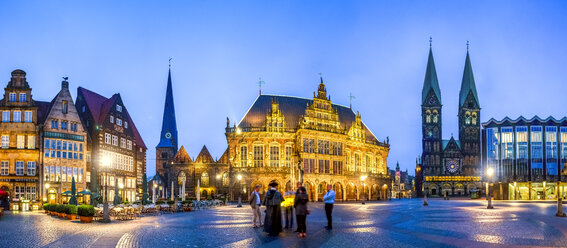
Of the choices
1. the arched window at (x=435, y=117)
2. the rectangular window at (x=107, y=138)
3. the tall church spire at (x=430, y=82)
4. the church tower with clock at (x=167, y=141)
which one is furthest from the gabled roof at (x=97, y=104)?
the arched window at (x=435, y=117)

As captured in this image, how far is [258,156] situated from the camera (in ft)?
215

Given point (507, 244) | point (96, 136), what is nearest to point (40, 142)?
point (96, 136)

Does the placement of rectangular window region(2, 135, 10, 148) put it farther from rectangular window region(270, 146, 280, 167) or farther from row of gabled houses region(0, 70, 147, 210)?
rectangular window region(270, 146, 280, 167)

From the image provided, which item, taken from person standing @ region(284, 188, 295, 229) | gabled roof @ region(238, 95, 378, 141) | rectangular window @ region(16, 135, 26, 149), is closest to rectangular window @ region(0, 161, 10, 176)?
rectangular window @ region(16, 135, 26, 149)

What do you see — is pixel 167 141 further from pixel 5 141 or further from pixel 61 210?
pixel 61 210

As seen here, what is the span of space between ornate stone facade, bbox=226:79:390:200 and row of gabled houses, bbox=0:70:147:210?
1553cm

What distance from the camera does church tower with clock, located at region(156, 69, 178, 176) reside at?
3661 inches

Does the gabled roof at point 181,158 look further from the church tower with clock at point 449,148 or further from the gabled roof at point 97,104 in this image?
the church tower with clock at point 449,148

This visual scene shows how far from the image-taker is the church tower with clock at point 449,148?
119 meters

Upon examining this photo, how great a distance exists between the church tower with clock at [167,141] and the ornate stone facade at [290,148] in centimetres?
2754

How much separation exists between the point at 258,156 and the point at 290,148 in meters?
4.28

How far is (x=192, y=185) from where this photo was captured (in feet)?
251

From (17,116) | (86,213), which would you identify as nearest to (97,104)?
(17,116)

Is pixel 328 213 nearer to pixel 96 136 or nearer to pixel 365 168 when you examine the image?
pixel 96 136
